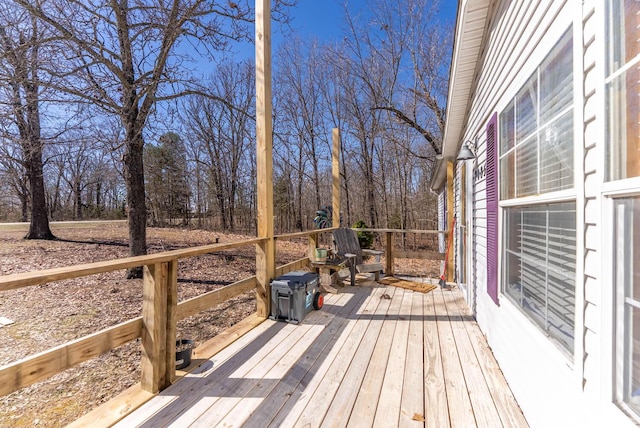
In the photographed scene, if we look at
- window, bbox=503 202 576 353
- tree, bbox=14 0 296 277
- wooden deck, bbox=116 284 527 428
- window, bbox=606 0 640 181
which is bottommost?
wooden deck, bbox=116 284 527 428

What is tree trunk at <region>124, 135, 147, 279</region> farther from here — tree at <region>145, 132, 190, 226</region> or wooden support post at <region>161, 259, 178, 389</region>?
tree at <region>145, 132, 190, 226</region>

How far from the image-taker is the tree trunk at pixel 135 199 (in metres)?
5.70

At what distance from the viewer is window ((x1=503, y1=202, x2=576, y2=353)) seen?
1.38 metres

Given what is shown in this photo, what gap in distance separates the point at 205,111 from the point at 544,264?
17.3m

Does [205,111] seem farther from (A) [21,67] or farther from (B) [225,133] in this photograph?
(A) [21,67]

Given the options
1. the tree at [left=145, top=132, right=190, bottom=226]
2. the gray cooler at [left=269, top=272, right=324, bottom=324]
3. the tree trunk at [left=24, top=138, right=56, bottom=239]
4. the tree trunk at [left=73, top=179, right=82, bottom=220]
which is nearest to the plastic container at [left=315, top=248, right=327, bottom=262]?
the gray cooler at [left=269, top=272, right=324, bottom=324]

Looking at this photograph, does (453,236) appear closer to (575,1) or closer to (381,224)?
(575,1)

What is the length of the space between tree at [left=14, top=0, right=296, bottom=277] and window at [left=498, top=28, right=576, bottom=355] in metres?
5.08

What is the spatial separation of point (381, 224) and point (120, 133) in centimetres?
1153

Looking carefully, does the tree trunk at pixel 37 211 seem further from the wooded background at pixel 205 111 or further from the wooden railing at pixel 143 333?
the wooden railing at pixel 143 333

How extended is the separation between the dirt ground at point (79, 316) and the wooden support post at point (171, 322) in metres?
1.03

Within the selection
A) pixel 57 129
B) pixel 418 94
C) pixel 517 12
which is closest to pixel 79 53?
pixel 57 129

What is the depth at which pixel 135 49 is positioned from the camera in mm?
5281

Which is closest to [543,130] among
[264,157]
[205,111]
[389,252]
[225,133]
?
[264,157]
